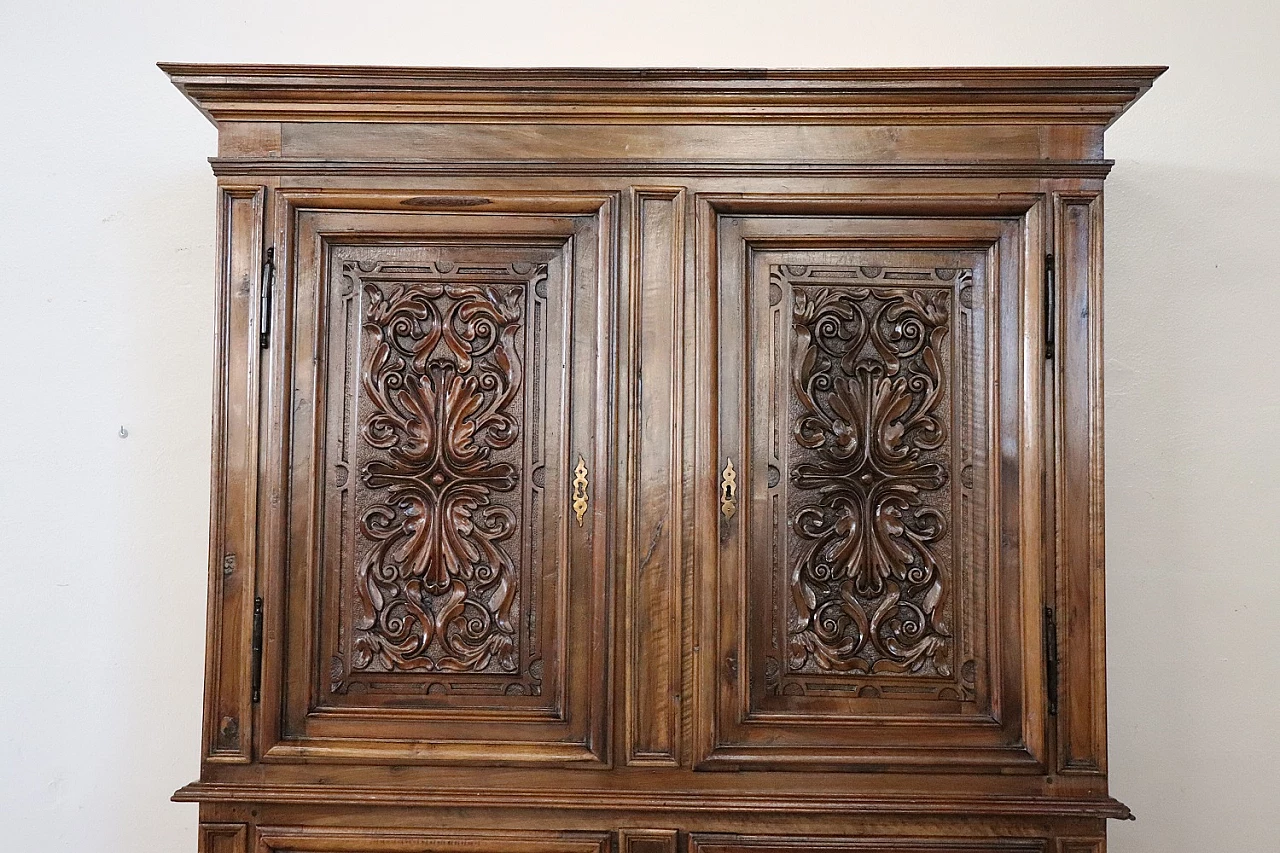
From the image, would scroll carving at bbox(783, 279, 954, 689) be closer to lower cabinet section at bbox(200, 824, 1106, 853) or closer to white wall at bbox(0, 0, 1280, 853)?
lower cabinet section at bbox(200, 824, 1106, 853)

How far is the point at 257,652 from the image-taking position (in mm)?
1672

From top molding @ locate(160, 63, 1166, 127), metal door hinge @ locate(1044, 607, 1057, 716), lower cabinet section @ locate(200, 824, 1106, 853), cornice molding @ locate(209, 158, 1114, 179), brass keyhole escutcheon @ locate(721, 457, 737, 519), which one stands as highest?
top molding @ locate(160, 63, 1166, 127)

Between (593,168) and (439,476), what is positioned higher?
(593,168)

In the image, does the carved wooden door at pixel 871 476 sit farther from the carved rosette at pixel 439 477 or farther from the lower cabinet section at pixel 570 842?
the carved rosette at pixel 439 477

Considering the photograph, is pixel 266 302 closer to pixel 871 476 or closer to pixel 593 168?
pixel 593 168

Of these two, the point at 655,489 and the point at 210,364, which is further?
the point at 210,364

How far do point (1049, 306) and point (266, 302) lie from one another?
1315 millimetres

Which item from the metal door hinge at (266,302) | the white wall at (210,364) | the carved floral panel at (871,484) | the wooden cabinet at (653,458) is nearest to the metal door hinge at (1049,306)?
the wooden cabinet at (653,458)

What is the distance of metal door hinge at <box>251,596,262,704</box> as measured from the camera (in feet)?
5.49

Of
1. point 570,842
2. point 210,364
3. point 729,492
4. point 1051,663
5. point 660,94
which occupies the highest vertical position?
point 660,94

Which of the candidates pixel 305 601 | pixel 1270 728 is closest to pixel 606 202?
pixel 305 601

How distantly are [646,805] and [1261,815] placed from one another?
53.9 inches

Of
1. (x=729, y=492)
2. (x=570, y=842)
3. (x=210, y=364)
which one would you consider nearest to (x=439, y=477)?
(x=729, y=492)

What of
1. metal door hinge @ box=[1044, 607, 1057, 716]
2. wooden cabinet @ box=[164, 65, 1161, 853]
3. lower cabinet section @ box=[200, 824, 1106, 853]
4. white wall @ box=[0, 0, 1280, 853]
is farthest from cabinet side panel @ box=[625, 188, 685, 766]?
white wall @ box=[0, 0, 1280, 853]
